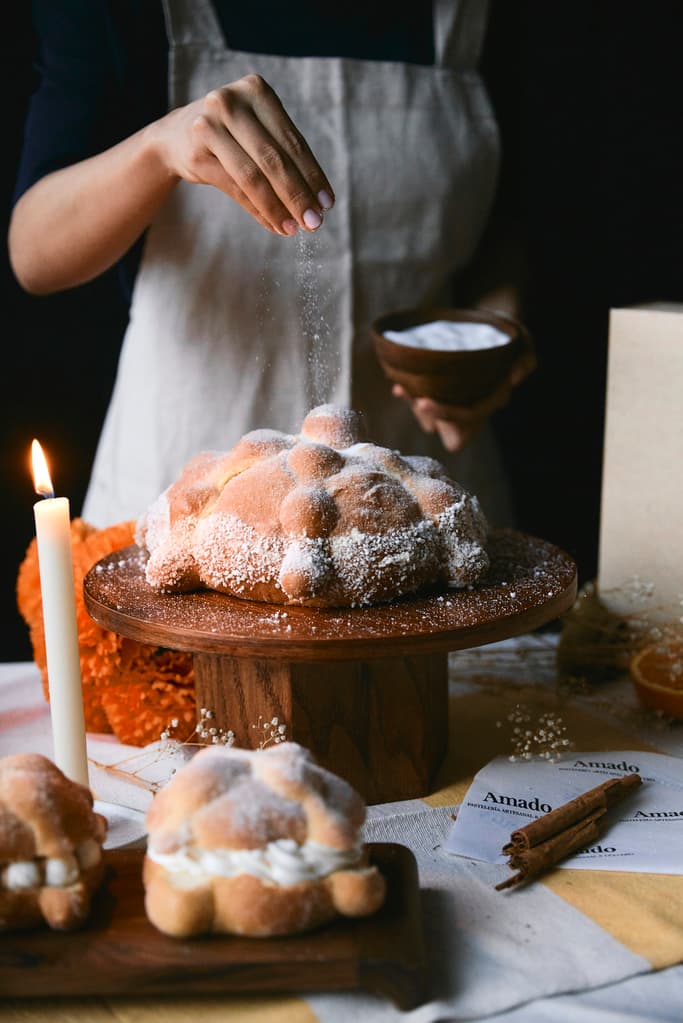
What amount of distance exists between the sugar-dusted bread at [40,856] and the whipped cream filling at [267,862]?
7 centimetres

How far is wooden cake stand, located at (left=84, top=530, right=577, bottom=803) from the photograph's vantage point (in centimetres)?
100

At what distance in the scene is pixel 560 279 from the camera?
8.52 ft

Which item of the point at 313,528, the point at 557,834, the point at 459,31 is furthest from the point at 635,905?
the point at 459,31

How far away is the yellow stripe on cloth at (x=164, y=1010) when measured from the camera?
771 millimetres

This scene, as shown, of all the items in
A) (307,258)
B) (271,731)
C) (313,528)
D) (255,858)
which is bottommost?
(271,731)

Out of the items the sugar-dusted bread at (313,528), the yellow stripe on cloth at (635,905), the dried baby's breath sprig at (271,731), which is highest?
the sugar-dusted bread at (313,528)

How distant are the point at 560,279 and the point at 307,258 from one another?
110cm

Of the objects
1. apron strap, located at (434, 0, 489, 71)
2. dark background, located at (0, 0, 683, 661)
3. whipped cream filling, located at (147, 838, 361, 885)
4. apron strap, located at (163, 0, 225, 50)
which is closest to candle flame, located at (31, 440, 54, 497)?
whipped cream filling, located at (147, 838, 361, 885)

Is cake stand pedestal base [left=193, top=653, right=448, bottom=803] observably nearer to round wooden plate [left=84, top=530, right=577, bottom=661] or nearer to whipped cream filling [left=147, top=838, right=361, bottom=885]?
round wooden plate [left=84, top=530, right=577, bottom=661]

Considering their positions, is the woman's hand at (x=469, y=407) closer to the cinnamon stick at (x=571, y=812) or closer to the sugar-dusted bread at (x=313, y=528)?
the sugar-dusted bread at (x=313, y=528)

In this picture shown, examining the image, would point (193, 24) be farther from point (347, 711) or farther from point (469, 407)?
point (347, 711)

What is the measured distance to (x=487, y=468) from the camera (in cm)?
209

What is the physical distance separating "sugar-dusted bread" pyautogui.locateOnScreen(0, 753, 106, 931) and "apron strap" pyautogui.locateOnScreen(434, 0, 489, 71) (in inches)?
60.2

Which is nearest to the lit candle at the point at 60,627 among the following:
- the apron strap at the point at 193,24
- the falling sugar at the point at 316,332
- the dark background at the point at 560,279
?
the falling sugar at the point at 316,332
